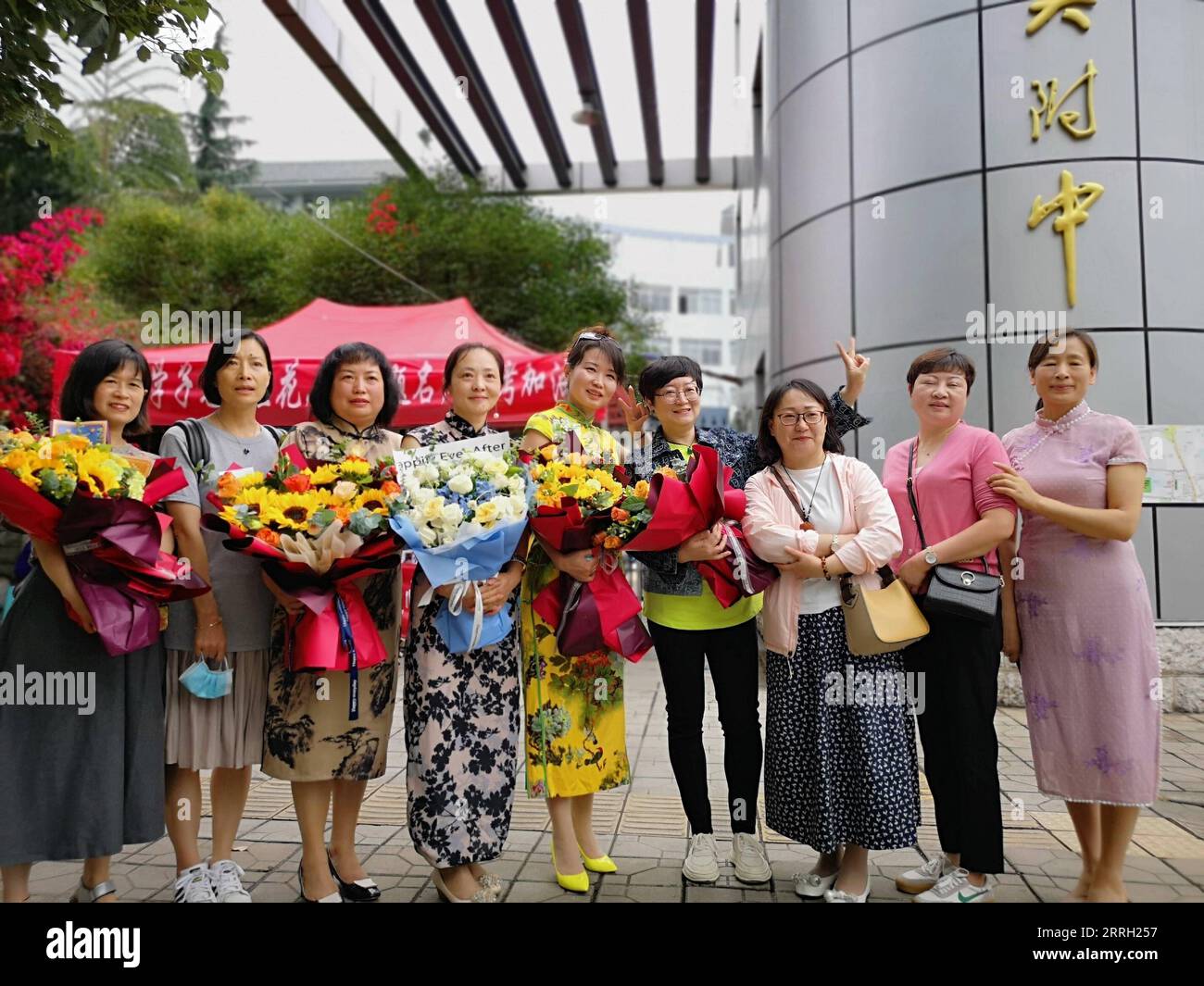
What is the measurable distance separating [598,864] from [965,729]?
1432 mm

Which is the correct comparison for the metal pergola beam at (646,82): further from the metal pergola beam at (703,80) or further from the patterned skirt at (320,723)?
the patterned skirt at (320,723)

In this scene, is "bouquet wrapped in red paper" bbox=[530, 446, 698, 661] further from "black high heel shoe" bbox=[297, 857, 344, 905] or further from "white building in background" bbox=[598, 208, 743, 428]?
"white building in background" bbox=[598, 208, 743, 428]

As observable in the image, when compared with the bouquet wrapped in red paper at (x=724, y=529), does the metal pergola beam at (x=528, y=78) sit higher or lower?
higher

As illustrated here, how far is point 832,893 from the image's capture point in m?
2.89

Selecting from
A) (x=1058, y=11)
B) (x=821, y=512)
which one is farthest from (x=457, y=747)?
(x=1058, y=11)

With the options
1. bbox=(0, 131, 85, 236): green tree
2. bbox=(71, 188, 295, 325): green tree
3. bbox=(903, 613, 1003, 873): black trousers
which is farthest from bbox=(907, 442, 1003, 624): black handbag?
bbox=(0, 131, 85, 236): green tree

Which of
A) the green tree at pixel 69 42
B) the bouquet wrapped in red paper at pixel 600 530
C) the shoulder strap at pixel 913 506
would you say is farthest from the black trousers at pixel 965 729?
the green tree at pixel 69 42

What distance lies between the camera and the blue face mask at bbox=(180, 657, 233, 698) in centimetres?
281

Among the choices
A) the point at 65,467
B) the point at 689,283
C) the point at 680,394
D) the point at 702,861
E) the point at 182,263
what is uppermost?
the point at 689,283

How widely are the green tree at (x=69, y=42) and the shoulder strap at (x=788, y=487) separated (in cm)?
253

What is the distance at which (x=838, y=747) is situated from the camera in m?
2.86

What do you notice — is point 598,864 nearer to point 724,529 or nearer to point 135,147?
point 724,529

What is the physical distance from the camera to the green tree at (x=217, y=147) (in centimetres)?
2872
